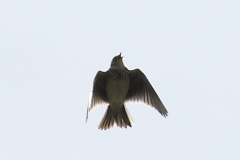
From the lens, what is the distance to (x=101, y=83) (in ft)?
36.3

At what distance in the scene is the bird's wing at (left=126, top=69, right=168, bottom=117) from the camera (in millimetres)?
11162

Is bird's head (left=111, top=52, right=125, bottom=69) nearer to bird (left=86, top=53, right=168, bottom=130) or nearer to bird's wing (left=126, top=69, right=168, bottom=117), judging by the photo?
bird (left=86, top=53, right=168, bottom=130)

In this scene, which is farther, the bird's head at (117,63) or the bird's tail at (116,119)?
the bird's tail at (116,119)

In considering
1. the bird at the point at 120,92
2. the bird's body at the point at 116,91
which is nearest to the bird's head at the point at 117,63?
the bird at the point at 120,92

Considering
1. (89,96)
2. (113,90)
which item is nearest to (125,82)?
(113,90)

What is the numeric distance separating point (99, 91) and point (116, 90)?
49 centimetres

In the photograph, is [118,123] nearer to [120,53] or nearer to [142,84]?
[142,84]

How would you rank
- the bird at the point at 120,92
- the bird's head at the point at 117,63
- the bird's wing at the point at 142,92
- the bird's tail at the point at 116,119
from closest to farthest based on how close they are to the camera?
the bird's head at the point at 117,63 → the bird at the point at 120,92 → the bird's wing at the point at 142,92 → the bird's tail at the point at 116,119

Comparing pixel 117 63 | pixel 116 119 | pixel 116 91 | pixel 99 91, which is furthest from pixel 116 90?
pixel 116 119

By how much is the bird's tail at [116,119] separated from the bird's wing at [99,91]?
336mm

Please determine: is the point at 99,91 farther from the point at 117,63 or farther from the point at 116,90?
the point at 117,63

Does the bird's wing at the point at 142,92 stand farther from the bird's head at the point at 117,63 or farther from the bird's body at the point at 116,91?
the bird's head at the point at 117,63

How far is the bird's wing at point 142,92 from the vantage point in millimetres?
11162

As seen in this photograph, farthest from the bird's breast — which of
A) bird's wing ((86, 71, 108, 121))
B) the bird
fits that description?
bird's wing ((86, 71, 108, 121))
